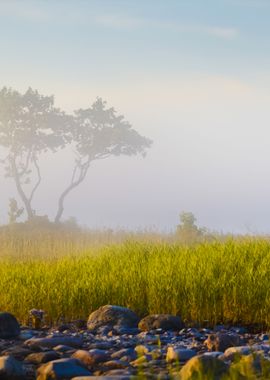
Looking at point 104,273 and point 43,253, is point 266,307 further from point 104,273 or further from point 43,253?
point 43,253

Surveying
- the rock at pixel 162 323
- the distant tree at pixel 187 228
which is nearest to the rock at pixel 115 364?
the rock at pixel 162 323

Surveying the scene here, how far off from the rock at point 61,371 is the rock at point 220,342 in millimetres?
1472

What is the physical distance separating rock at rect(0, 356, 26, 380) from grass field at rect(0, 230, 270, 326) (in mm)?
2962

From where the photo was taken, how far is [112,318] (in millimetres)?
7840

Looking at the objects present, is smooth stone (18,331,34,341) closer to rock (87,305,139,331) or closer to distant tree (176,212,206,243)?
rock (87,305,139,331)

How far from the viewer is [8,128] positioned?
4878cm

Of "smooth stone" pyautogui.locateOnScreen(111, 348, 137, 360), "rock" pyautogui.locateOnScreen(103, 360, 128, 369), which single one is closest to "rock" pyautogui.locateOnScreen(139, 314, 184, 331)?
"smooth stone" pyautogui.locateOnScreen(111, 348, 137, 360)

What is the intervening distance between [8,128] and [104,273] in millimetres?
40128

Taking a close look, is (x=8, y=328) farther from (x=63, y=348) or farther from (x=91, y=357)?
(x=91, y=357)

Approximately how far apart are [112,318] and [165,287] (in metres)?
1.00

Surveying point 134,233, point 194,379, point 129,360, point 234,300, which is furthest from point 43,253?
point 194,379

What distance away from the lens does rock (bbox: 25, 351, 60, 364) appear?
6.21m

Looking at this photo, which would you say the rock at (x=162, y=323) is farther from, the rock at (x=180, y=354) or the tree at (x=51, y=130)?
the tree at (x=51, y=130)

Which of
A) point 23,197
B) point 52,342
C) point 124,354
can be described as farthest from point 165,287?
point 23,197
